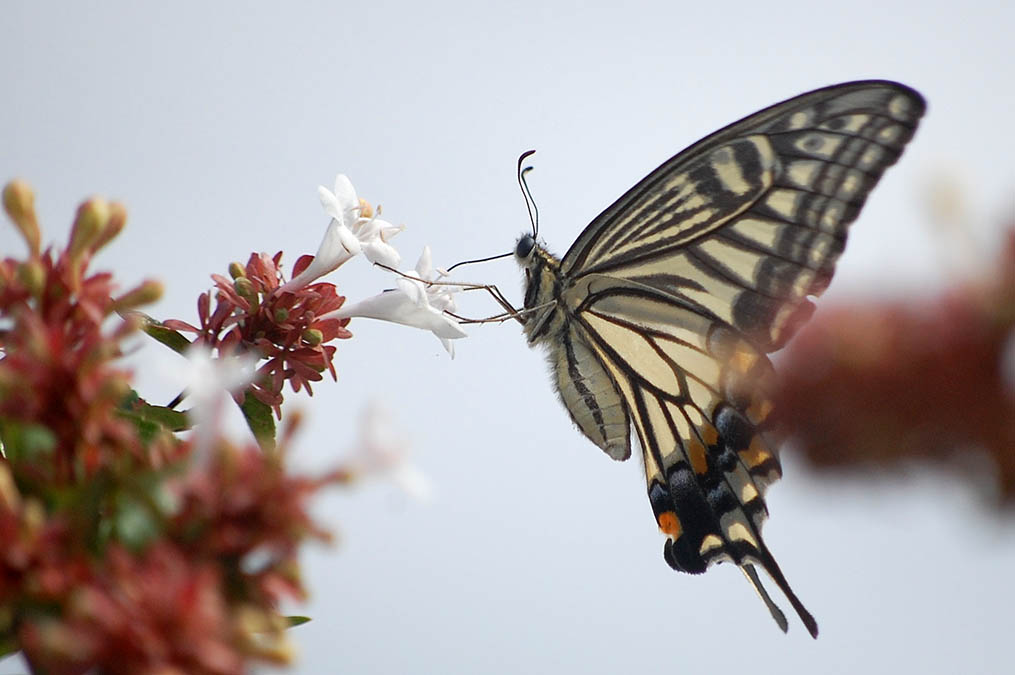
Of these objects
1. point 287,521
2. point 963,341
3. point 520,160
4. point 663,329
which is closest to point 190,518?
point 287,521

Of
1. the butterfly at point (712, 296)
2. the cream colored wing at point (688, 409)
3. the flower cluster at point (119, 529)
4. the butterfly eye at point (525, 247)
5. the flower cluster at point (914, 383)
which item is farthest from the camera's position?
the butterfly eye at point (525, 247)

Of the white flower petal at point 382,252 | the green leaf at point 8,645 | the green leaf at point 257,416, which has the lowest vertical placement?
the green leaf at point 8,645

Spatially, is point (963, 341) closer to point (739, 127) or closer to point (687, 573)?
point (739, 127)

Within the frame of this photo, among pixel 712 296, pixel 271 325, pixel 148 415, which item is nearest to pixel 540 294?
pixel 712 296

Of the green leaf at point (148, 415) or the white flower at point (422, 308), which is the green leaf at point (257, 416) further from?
the white flower at point (422, 308)

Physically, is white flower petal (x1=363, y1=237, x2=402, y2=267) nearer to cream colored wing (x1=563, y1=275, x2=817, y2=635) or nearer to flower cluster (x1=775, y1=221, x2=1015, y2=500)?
cream colored wing (x1=563, y1=275, x2=817, y2=635)

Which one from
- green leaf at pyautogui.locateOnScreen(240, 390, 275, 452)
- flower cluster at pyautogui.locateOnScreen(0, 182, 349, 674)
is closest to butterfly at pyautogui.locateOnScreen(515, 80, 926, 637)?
green leaf at pyautogui.locateOnScreen(240, 390, 275, 452)

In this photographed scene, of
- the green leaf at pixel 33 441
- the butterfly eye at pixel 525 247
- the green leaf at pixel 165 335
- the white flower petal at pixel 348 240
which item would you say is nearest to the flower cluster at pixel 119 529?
the green leaf at pixel 33 441
